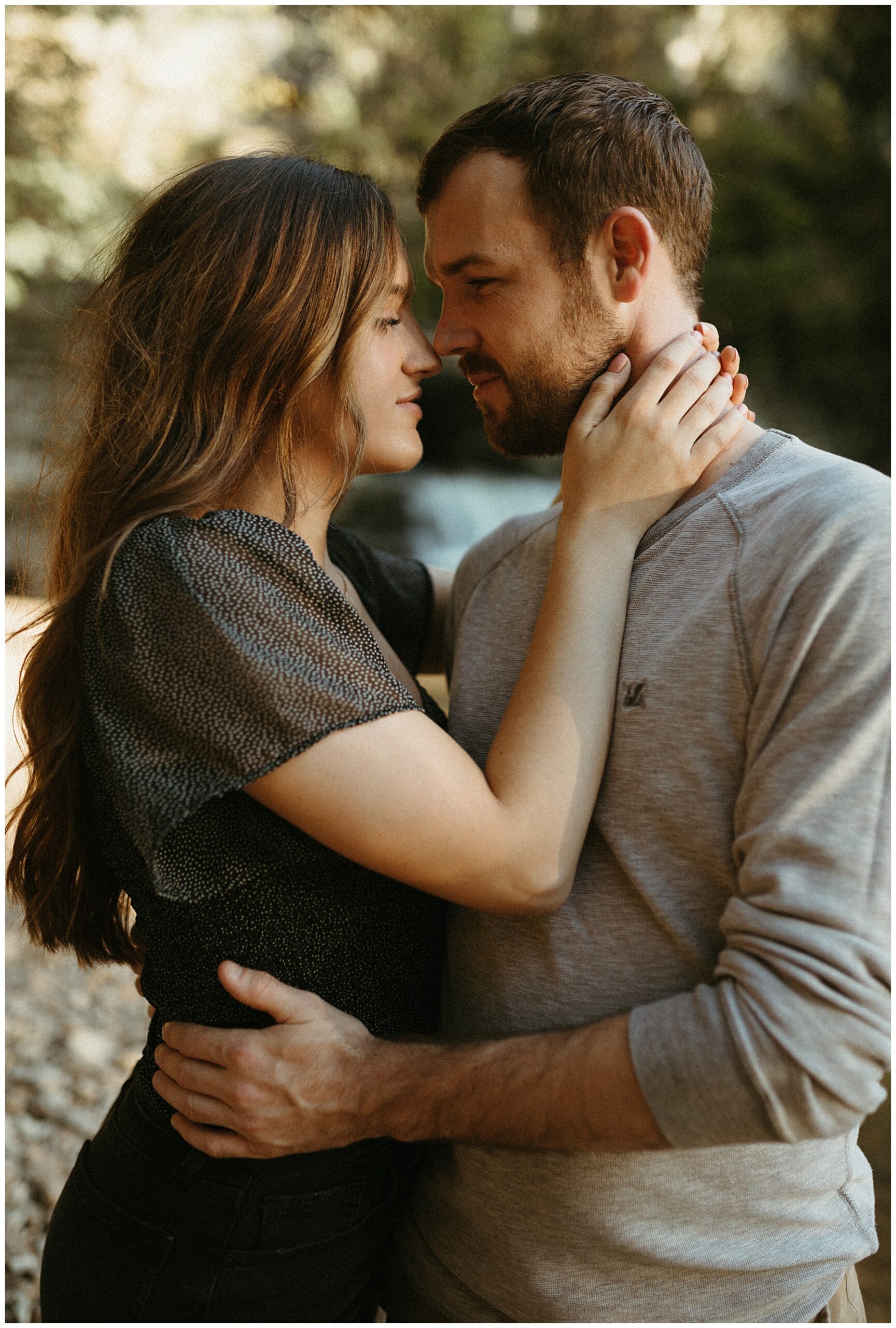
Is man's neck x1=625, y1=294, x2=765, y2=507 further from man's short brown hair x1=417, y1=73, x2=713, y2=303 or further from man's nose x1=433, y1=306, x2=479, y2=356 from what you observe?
man's nose x1=433, y1=306, x2=479, y2=356

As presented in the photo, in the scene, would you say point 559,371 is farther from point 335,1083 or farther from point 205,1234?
point 205,1234

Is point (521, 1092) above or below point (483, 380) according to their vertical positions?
below

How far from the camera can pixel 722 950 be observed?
1.22 metres

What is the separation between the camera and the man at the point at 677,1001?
1.06m

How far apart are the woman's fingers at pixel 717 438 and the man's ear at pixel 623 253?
324 mm

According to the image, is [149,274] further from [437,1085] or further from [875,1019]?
[875,1019]

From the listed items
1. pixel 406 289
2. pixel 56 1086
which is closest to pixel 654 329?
pixel 406 289

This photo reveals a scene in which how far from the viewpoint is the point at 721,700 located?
1.24 metres

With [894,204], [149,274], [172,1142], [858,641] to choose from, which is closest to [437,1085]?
[172,1142]

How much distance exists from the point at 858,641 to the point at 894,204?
6.78ft

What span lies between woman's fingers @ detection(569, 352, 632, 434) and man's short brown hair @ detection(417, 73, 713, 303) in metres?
0.20

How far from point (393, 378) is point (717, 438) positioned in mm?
560

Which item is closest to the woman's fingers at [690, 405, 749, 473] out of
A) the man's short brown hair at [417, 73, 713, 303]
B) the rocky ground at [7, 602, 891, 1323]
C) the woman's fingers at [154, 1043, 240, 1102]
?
the man's short brown hair at [417, 73, 713, 303]

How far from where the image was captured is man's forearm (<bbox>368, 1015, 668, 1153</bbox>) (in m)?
1.15
